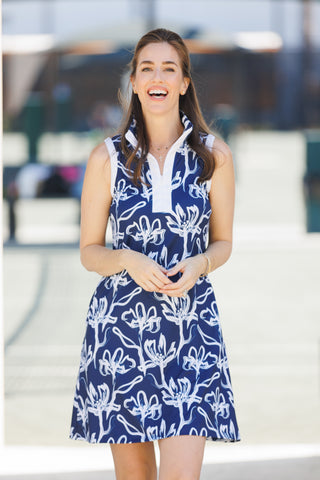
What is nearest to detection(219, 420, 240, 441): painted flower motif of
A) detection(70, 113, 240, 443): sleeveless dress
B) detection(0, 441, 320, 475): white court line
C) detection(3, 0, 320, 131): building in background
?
detection(70, 113, 240, 443): sleeveless dress

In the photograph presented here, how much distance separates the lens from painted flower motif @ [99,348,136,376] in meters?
2.43

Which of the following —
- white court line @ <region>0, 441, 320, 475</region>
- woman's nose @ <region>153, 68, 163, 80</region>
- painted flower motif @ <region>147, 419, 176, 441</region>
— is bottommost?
white court line @ <region>0, 441, 320, 475</region>

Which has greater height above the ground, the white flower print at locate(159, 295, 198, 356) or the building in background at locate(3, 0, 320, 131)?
the building in background at locate(3, 0, 320, 131)

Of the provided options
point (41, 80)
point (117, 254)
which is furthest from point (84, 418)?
point (41, 80)

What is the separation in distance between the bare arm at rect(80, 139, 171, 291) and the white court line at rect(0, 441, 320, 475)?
1.41m

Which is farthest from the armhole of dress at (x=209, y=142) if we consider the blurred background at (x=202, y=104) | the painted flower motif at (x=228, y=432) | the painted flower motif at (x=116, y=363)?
the blurred background at (x=202, y=104)

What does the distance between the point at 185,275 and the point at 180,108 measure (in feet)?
1.93

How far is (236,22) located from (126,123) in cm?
780

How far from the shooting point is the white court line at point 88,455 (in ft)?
12.2

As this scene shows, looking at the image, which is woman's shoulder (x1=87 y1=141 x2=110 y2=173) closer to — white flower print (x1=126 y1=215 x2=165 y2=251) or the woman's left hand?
white flower print (x1=126 y1=215 x2=165 y2=251)

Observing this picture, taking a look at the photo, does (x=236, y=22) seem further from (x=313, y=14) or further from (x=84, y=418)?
(x=84, y=418)

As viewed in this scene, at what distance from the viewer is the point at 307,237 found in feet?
30.2

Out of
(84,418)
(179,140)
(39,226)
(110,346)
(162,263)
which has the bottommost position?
(39,226)

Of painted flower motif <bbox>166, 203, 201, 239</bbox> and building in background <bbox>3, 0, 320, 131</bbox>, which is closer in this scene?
painted flower motif <bbox>166, 203, 201, 239</bbox>
